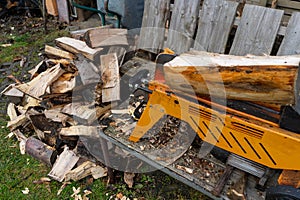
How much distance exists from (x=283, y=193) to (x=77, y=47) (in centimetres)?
247

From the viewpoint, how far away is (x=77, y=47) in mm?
3041

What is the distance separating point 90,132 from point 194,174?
1135mm

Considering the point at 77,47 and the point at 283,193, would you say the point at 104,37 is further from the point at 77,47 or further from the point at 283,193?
the point at 283,193

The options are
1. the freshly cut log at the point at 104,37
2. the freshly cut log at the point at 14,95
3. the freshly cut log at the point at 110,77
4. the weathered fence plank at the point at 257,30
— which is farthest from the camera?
the freshly cut log at the point at 14,95

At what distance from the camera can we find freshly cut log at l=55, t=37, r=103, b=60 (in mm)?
2896

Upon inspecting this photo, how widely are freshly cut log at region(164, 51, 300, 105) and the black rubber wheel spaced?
0.58 meters

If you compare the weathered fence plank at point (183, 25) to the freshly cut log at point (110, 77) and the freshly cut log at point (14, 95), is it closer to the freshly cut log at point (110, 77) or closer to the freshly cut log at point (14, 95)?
the freshly cut log at point (110, 77)

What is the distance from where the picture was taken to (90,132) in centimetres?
270

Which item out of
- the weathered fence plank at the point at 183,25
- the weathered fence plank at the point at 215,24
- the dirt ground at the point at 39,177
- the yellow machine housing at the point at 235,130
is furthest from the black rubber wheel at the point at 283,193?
the weathered fence plank at the point at 183,25

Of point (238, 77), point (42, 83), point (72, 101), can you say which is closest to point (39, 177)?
point (72, 101)

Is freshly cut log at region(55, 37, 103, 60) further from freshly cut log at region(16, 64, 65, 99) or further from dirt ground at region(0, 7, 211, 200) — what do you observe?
dirt ground at region(0, 7, 211, 200)

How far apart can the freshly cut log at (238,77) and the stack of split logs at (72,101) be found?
3.32ft

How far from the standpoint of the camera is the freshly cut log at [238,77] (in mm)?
1604

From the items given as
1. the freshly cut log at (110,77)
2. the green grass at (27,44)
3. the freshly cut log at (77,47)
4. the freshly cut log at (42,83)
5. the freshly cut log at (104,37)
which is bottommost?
the green grass at (27,44)
